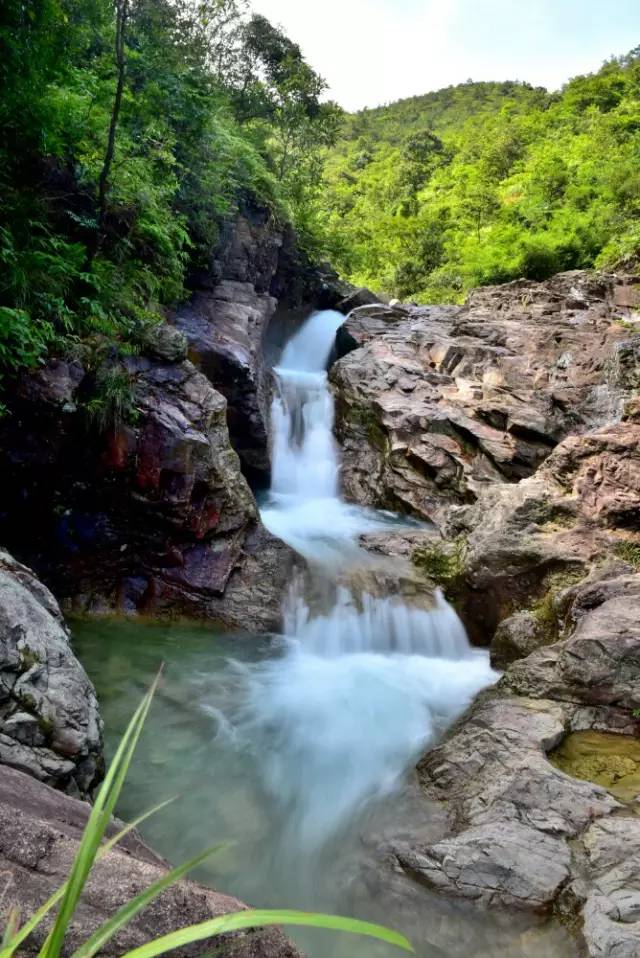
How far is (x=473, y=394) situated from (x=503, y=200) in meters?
19.7

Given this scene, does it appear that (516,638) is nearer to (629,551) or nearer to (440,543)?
(629,551)

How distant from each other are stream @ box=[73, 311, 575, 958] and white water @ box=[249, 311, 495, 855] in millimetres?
18

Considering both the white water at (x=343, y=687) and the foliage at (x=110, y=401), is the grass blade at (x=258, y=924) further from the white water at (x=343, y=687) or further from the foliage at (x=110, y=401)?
the foliage at (x=110, y=401)

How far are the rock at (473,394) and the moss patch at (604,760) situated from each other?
5.25 meters

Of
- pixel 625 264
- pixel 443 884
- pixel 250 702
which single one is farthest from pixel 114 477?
pixel 625 264

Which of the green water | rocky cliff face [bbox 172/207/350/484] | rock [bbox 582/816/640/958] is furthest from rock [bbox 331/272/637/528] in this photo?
rock [bbox 582/816/640/958]

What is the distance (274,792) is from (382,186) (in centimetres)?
4042

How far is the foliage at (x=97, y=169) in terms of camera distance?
16.9ft

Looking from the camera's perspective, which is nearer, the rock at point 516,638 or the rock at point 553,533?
the rock at point 516,638

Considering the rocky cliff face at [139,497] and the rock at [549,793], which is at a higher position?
the rocky cliff face at [139,497]

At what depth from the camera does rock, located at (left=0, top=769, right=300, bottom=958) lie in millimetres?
1421

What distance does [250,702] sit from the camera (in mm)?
5805

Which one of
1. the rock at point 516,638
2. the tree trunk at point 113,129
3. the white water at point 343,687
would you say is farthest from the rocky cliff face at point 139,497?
the rock at point 516,638

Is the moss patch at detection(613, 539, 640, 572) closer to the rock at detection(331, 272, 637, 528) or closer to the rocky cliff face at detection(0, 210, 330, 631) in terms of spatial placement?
the rock at detection(331, 272, 637, 528)
